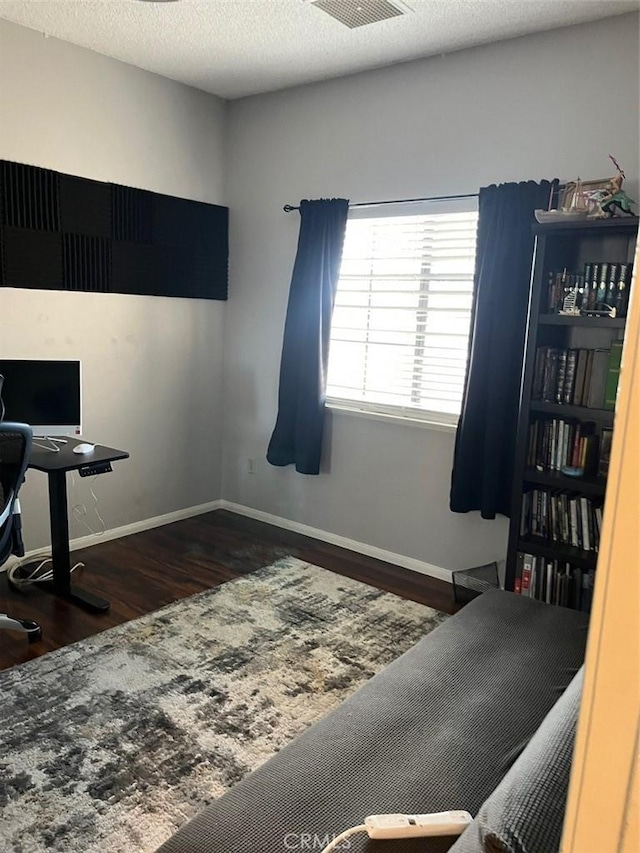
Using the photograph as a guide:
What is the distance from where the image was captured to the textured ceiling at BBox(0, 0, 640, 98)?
2.83 m

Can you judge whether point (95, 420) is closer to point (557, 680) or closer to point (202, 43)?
point (202, 43)

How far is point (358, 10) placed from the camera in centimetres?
285

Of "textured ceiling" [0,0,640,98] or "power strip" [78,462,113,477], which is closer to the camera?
"textured ceiling" [0,0,640,98]

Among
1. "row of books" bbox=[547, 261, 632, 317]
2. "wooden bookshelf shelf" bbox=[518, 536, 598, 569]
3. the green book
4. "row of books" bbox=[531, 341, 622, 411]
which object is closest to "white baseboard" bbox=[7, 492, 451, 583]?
"wooden bookshelf shelf" bbox=[518, 536, 598, 569]

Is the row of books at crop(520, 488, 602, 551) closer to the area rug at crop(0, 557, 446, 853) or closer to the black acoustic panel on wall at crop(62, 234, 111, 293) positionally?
the area rug at crop(0, 557, 446, 853)

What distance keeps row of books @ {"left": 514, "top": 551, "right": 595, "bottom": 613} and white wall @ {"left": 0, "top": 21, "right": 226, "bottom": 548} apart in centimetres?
238

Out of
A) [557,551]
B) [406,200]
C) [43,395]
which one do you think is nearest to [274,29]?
[406,200]

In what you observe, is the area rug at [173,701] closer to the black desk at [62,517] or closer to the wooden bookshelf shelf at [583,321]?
the black desk at [62,517]

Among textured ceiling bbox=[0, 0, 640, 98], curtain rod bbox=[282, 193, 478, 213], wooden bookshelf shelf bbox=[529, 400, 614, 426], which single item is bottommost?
wooden bookshelf shelf bbox=[529, 400, 614, 426]

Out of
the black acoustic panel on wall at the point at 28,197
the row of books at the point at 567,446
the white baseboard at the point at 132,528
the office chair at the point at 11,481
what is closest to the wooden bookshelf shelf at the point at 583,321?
the row of books at the point at 567,446

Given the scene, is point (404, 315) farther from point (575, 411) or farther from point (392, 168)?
point (575, 411)

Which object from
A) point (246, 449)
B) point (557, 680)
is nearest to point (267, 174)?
point (246, 449)

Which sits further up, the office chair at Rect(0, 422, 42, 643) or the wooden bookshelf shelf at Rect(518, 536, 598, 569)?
the office chair at Rect(0, 422, 42, 643)

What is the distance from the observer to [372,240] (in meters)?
3.74
